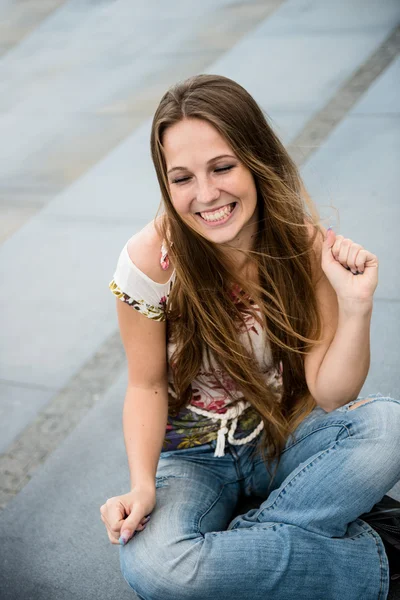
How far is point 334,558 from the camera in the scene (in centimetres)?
187

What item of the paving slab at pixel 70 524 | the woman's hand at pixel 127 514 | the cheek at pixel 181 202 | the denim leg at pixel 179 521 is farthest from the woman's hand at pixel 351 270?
the paving slab at pixel 70 524

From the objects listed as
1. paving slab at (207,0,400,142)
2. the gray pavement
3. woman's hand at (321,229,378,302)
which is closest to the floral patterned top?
woman's hand at (321,229,378,302)

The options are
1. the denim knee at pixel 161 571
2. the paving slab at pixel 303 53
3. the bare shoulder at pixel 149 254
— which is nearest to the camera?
the denim knee at pixel 161 571

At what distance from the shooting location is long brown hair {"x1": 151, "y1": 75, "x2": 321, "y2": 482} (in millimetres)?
2014

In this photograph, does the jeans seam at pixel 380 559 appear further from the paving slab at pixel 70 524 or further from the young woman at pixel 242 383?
the paving slab at pixel 70 524

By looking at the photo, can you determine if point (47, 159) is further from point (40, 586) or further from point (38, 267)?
point (40, 586)

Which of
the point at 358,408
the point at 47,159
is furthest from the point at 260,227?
the point at 47,159

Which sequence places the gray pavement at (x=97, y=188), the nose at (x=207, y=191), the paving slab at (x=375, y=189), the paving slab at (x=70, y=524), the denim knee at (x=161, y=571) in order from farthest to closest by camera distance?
the paving slab at (x=375, y=189) < the gray pavement at (x=97, y=188) < the paving slab at (x=70, y=524) < the nose at (x=207, y=191) < the denim knee at (x=161, y=571)

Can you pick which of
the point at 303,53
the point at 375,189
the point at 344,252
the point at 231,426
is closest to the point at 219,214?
the point at 344,252

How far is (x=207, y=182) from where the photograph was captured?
6.30ft

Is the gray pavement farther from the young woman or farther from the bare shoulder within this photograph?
the bare shoulder

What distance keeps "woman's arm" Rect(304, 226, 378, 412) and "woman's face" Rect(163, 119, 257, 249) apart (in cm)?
25

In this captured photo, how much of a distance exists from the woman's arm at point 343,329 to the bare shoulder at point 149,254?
41cm

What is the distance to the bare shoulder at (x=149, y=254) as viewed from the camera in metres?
2.04
